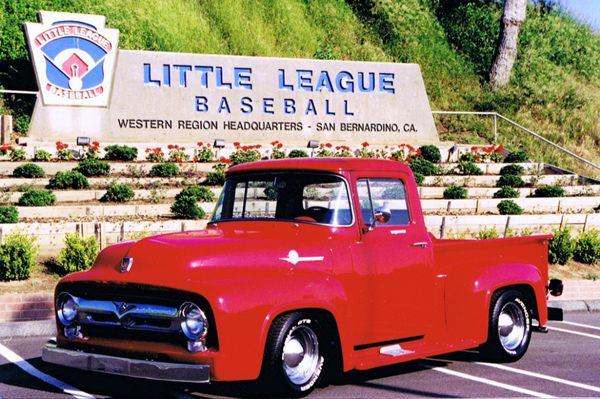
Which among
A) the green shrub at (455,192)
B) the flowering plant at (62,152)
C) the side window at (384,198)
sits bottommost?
the side window at (384,198)

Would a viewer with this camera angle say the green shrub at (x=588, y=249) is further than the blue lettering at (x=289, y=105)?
No

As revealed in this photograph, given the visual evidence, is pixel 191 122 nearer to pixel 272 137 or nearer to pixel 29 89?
pixel 272 137

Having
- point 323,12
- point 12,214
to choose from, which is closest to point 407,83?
point 323,12

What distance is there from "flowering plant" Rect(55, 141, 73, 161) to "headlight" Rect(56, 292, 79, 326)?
49.6 feet

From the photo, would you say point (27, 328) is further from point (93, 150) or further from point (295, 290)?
point (93, 150)

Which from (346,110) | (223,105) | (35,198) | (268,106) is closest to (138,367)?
(35,198)

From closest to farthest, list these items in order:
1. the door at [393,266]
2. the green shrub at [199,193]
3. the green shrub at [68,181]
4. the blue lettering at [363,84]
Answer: the door at [393,266]
the green shrub at [199,193]
the green shrub at [68,181]
the blue lettering at [363,84]

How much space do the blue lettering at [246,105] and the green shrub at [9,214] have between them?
32.0 ft

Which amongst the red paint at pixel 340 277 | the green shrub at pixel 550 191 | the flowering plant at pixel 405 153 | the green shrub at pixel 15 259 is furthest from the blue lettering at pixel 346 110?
the red paint at pixel 340 277

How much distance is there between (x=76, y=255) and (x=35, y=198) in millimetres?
5081

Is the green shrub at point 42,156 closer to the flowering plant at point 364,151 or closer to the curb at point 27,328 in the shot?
the flowering plant at point 364,151

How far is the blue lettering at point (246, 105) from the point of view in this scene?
26.3m

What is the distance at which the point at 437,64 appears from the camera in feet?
121

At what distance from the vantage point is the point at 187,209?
19.0 metres
